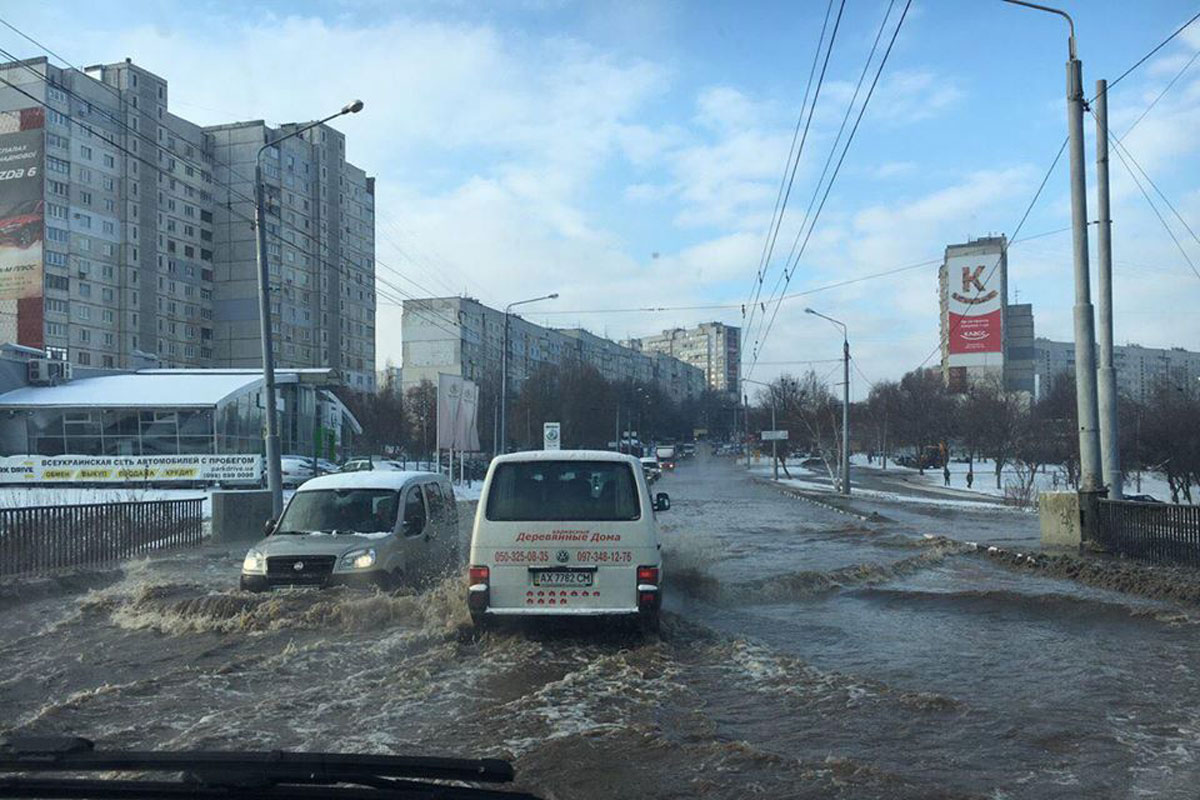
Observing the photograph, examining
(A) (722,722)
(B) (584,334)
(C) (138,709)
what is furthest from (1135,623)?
(B) (584,334)

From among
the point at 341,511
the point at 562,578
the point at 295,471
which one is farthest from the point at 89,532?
the point at 295,471

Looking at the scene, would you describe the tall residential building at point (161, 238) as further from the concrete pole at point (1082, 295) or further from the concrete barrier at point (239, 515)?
the concrete pole at point (1082, 295)

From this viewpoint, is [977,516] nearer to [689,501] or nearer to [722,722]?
[689,501]

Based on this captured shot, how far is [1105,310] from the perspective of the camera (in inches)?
579

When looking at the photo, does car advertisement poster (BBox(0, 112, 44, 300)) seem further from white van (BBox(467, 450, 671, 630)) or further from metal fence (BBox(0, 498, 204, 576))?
white van (BBox(467, 450, 671, 630))

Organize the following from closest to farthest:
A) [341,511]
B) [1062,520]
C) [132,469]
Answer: [341,511] → [1062,520] → [132,469]

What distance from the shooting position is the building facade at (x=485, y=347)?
73.1 meters

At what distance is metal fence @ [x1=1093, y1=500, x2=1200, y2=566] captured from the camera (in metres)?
12.3

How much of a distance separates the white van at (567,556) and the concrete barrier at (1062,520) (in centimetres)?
911

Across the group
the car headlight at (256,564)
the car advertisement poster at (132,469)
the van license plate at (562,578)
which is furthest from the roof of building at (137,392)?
the van license plate at (562,578)

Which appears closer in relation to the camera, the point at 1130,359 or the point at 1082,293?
the point at 1082,293

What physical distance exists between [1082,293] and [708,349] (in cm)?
13155

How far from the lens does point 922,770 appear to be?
16.6 feet

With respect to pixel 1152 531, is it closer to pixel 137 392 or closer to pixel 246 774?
pixel 246 774
